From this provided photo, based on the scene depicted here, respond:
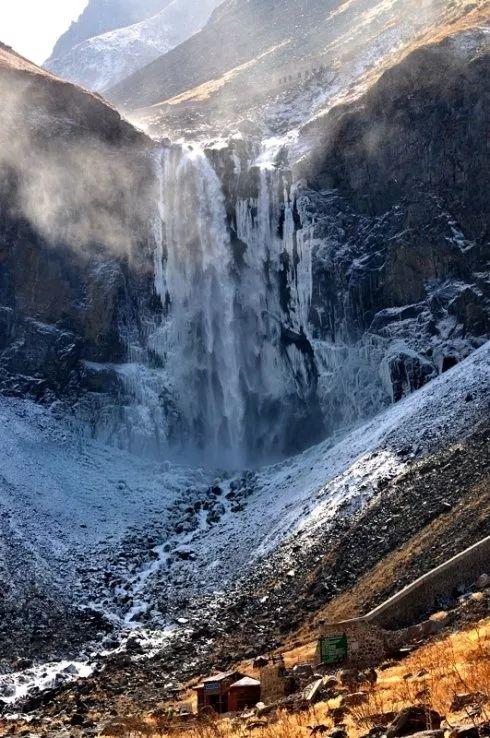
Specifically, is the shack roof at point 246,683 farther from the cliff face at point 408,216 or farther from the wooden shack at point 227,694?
the cliff face at point 408,216

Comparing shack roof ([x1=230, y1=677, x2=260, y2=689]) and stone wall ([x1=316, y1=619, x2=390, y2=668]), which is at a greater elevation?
stone wall ([x1=316, y1=619, x2=390, y2=668])

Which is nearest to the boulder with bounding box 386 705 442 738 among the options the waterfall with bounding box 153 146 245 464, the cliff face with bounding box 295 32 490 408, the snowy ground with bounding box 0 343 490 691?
the snowy ground with bounding box 0 343 490 691

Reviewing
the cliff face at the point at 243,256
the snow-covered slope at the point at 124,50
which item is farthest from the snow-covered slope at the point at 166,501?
the snow-covered slope at the point at 124,50

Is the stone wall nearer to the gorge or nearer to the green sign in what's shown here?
the green sign

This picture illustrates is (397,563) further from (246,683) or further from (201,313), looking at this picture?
(201,313)

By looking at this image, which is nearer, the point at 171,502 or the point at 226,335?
the point at 171,502

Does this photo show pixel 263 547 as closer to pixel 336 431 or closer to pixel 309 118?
pixel 336 431

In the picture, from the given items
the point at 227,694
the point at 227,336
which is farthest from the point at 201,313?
the point at 227,694
